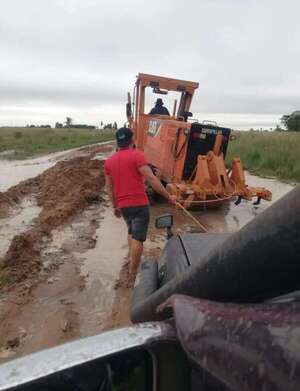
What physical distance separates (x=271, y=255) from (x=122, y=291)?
4.76 metres

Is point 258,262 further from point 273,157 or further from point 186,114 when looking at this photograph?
point 273,157

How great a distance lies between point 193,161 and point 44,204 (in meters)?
3.91

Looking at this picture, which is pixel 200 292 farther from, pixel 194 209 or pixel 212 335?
pixel 194 209

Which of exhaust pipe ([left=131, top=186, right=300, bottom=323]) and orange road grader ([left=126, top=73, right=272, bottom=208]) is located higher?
exhaust pipe ([left=131, top=186, right=300, bottom=323])

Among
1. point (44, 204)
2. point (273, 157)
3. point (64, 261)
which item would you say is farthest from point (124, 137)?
point (273, 157)

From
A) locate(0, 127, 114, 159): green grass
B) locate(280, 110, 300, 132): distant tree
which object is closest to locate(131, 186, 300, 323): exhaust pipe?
locate(0, 127, 114, 159): green grass

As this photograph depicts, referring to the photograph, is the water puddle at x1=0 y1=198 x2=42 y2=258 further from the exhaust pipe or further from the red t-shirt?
the exhaust pipe

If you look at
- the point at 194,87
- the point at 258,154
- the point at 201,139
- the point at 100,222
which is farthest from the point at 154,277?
the point at 258,154

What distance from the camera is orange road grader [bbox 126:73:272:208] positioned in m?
10.1

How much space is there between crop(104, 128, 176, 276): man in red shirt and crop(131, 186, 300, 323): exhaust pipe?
4267 mm

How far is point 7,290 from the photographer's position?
5.96m

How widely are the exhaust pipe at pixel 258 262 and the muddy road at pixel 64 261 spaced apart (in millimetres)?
3294

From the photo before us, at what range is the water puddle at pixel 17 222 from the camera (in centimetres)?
862

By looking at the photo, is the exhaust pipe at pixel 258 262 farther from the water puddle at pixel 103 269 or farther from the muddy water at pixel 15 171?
the muddy water at pixel 15 171
